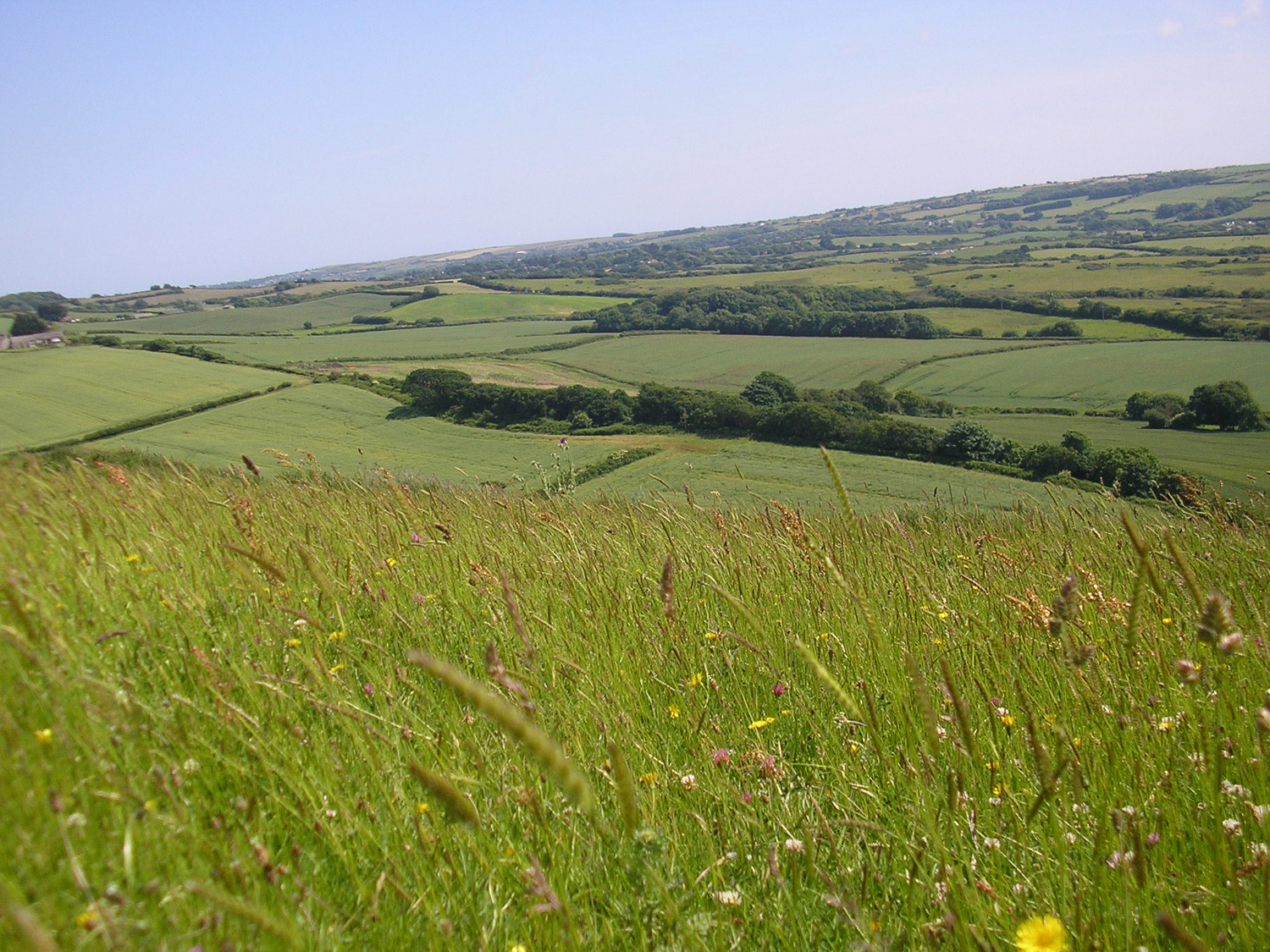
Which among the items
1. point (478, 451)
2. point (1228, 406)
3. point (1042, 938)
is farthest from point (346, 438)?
point (1228, 406)

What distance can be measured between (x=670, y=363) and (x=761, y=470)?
43725 millimetres

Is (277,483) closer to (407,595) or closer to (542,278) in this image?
(407,595)

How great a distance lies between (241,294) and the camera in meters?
172

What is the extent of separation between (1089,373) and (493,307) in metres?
96.4

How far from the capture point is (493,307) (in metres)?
139

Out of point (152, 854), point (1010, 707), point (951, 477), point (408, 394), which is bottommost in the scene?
point (951, 477)

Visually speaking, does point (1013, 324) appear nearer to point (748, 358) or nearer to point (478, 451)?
point (748, 358)

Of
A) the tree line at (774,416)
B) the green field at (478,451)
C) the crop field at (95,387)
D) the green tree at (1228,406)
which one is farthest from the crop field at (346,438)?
the green tree at (1228,406)

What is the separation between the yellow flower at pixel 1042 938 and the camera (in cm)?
170

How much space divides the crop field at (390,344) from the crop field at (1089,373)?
49.9 m

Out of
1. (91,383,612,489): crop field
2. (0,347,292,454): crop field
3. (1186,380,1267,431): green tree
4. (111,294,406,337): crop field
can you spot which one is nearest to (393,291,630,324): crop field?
(111,294,406,337): crop field

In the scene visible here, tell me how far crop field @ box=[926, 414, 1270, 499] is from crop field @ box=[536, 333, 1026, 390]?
2186 cm

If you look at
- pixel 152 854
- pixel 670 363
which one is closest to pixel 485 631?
pixel 152 854

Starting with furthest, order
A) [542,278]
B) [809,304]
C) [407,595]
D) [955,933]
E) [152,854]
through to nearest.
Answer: [542,278] < [809,304] < [407,595] < [955,933] < [152,854]
